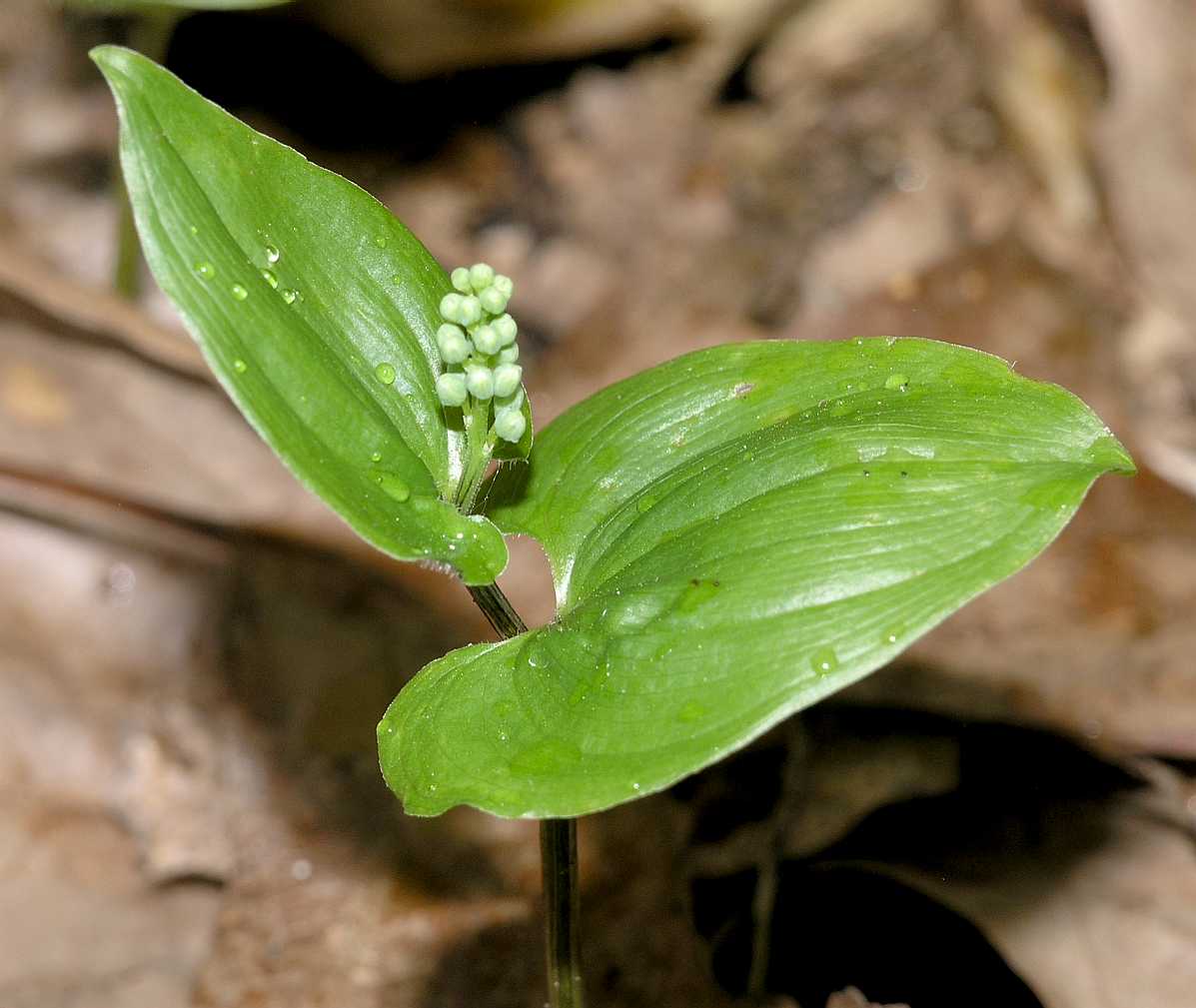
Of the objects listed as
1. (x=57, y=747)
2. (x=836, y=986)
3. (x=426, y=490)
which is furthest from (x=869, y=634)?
(x=57, y=747)

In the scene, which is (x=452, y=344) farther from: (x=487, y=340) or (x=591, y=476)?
(x=591, y=476)

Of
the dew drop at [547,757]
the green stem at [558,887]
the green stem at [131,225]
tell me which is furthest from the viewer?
the green stem at [131,225]

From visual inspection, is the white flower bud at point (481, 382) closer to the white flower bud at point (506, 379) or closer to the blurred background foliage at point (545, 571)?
the white flower bud at point (506, 379)

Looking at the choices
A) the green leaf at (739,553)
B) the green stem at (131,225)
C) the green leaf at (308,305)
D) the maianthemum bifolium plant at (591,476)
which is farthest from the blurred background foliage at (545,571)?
the green leaf at (308,305)

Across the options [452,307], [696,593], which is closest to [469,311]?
[452,307]

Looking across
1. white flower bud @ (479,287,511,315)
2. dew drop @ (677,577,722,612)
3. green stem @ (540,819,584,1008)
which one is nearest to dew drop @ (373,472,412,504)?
white flower bud @ (479,287,511,315)

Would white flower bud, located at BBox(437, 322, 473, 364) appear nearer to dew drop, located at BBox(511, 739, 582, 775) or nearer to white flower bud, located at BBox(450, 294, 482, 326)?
white flower bud, located at BBox(450, 294, 482, 326)

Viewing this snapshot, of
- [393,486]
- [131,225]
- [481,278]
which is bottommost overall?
[131,225]

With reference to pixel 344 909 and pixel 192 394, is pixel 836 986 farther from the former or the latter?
pixel 192 394
